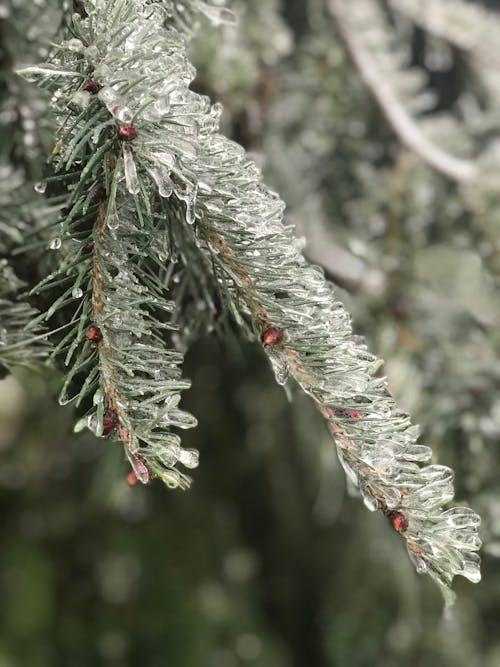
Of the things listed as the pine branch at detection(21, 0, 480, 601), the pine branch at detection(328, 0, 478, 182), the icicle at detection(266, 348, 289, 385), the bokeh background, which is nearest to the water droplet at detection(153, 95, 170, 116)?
the pine branch at detection(21, 0, 480, 601)

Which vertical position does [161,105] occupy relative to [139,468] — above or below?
above

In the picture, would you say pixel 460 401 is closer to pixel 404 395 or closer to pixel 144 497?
pixel 404 395

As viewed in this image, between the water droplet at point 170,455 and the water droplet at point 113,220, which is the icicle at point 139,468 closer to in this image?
the water droplet at point 170,455

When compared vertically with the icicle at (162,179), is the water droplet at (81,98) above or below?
above

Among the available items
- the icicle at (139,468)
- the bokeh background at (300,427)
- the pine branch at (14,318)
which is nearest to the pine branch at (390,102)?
the bokeh background at (300,427)

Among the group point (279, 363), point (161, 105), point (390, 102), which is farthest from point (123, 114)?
point (390, 102)

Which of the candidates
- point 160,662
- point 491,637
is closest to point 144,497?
point 160,662

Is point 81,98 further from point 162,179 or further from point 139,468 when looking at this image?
point 139,468
